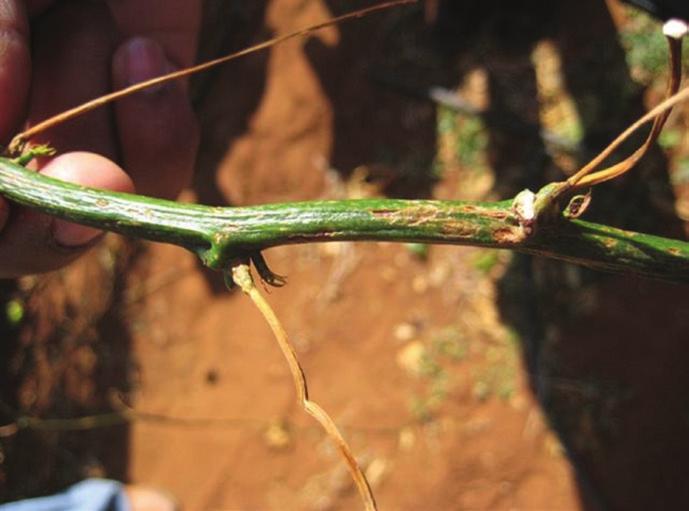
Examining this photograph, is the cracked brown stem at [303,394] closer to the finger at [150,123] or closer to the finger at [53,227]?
the finger at [53,227]

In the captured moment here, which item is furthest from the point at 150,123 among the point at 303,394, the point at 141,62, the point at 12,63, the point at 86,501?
the point at 86,501

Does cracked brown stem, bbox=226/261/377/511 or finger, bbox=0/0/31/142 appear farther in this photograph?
finger, bbox=0/0/31/142

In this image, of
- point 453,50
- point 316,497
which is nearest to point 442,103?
point 453,50

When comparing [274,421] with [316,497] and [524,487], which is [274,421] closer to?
[316,497]

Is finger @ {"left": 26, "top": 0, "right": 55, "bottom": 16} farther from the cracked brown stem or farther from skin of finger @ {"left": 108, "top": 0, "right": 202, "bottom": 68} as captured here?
the cracked brown stem

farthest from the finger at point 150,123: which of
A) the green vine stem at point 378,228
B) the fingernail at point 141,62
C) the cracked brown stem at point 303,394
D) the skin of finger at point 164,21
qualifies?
the cracked brown stem at point 303,394

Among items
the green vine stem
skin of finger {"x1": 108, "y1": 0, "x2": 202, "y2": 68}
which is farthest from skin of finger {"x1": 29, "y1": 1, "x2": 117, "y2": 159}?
the green vine stem

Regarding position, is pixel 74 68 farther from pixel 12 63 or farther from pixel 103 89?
pixel 12 63
